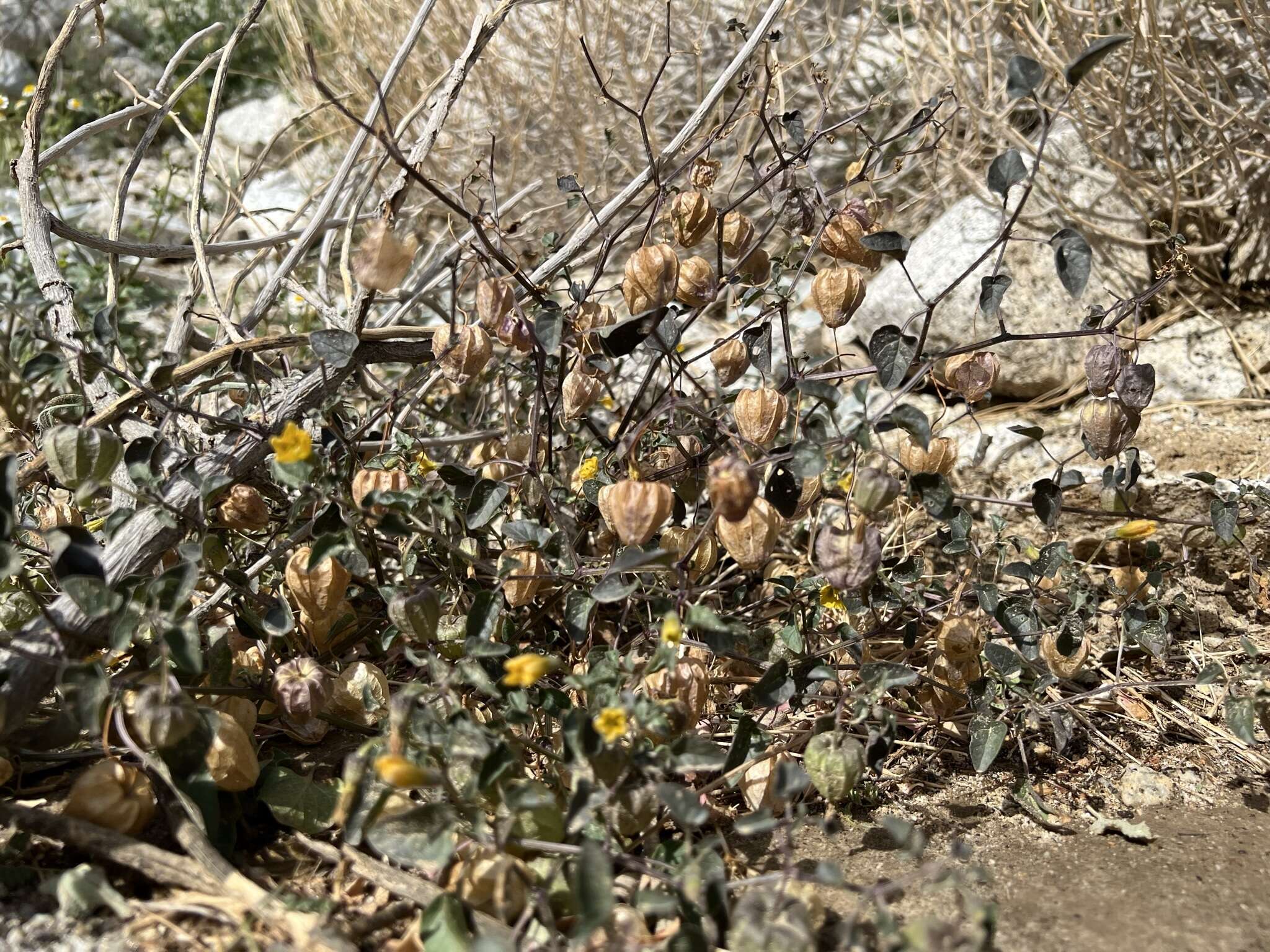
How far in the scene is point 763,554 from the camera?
4.06 ft

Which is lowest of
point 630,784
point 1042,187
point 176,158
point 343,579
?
point 630,784

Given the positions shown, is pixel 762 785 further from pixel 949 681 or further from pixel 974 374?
pixel 974 374

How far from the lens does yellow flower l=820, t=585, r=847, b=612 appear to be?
1.36m

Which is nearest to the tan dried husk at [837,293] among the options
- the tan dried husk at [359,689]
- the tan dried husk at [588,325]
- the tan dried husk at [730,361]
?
the tan dried husk at [730,361]

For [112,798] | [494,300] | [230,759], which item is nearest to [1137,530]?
[494,300]

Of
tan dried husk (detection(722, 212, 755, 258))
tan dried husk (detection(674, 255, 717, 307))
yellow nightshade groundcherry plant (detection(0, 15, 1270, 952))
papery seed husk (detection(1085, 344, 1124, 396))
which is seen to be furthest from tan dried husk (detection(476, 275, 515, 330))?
papery seed husk (detection(1085, 344, 1124, 396))

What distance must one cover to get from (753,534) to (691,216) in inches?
17.9

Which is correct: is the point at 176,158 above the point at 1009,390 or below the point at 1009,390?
above

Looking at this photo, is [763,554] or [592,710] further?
[763,554]

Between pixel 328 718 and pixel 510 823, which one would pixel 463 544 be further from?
pixel 510 823

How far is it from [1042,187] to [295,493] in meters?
2.00

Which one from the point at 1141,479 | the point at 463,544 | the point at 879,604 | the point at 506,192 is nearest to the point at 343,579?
the point at 463,544

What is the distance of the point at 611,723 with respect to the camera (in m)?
1.02

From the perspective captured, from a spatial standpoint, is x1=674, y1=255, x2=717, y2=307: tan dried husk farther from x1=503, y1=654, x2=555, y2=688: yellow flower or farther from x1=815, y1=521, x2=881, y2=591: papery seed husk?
x1=503, y1=654, x2=555, y2=688: yellow flower
